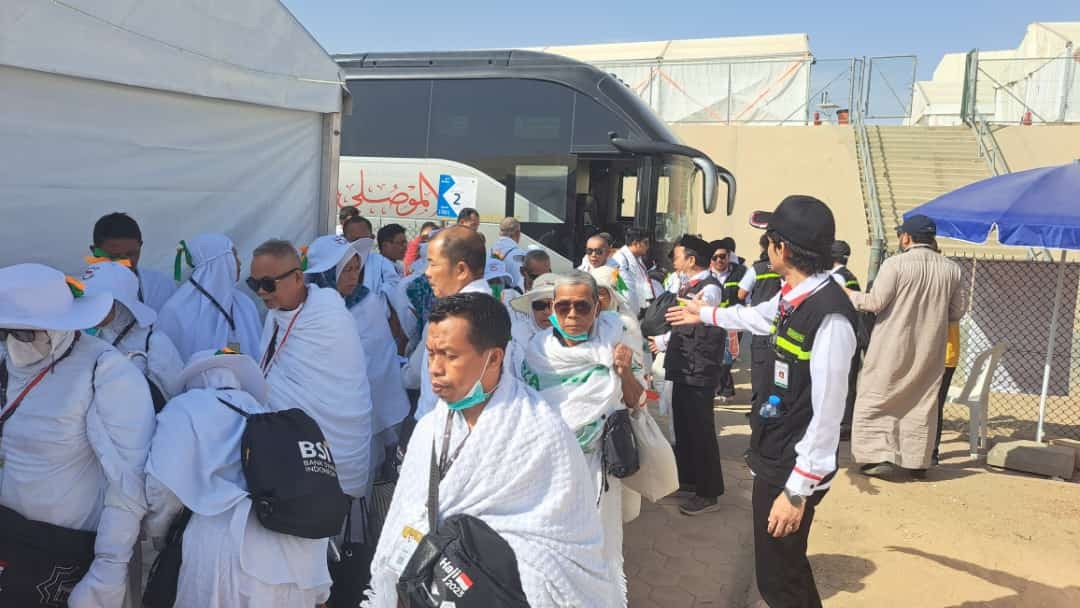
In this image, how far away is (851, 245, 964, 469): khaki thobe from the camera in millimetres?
5777

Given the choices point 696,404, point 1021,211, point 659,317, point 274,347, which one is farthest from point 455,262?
point 1021,211

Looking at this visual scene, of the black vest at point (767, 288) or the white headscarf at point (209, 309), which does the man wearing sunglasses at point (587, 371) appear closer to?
the white headscarf at point (209, 309)

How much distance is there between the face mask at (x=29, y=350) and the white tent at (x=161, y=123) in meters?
1.38

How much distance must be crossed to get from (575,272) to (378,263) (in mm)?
2859

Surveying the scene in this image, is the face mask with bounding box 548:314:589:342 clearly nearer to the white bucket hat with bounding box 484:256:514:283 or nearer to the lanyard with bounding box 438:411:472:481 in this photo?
the lanyard with bounding box 438:411:472:481

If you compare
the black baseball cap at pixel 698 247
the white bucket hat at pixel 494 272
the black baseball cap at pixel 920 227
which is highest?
the black baseball cap at pixel 920 227

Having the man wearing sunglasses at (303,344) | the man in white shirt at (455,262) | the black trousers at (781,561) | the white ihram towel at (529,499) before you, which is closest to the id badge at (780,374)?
the black trousers at (781,561)

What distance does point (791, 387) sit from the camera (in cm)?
304

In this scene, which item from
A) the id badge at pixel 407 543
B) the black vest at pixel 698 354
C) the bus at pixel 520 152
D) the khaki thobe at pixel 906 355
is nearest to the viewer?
the id badge at pixel 407 543

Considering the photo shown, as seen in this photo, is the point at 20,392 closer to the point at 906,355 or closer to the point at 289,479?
the point at 289,479

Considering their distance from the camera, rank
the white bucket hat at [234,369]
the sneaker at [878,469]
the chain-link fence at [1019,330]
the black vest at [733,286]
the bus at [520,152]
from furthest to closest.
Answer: the bus at [520,152]
the chain-link fence at [1019,330]
the black vest at [733,286]
the sneaker at [878,469]
the white bucket hat at [234,369]

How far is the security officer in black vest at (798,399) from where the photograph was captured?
2.85m

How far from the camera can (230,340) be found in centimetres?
385

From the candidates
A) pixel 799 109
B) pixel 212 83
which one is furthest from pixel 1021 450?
pixel 799 109
